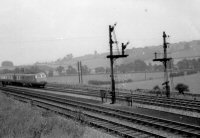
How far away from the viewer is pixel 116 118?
17.9 m

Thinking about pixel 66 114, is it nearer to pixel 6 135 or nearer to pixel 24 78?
pixel 6 135

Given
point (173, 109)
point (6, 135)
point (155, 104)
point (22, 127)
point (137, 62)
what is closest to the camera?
point (6, 135)

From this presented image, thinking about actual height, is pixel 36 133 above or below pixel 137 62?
below

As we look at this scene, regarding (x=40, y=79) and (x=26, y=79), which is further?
(x=26, y=79)

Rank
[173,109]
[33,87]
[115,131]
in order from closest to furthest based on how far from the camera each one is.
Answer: [115,131]
[173,109]
[33,87]

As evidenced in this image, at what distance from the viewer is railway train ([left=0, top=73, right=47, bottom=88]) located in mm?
45281

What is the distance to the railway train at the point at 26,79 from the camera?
45281 mm

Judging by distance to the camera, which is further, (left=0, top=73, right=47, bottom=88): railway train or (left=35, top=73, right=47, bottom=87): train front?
(left=0, top=73, right=47, bottom=88): railway train

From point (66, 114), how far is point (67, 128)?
7003 millimetres

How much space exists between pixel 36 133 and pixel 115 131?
16.6ft

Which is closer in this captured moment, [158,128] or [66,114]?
[158,128]

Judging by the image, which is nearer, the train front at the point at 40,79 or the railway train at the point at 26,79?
the train front at the point at 40,79

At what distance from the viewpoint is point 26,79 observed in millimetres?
47969

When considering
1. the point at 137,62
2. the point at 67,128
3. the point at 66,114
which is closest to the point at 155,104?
the point at 66,114
